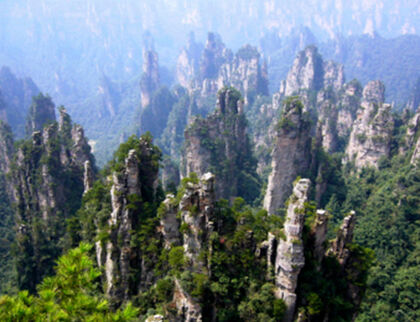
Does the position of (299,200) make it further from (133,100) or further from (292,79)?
(133,100)

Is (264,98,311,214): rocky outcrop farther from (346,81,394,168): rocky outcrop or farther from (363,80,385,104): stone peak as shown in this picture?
(363,80,385,104): stone peak

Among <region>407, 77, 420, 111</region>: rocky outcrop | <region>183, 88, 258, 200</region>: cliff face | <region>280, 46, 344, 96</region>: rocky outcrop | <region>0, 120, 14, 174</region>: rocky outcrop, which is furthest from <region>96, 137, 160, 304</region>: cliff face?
<region>407, 77, 420, 111</region>: rocky outcrop

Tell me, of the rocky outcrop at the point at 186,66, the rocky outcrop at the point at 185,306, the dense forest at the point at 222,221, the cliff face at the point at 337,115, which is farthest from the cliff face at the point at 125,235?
the rocky outcrop at the point at 186,66

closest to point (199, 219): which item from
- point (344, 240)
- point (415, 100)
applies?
point (344, 240)

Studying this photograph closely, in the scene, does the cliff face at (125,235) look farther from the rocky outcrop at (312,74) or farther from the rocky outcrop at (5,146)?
the rocky outcrop at (312,74)

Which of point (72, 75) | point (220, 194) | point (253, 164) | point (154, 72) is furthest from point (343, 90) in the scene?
point (72, 75)

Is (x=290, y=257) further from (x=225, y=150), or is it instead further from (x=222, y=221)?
(x=225, y=150)
